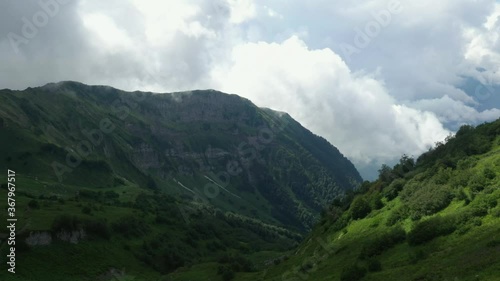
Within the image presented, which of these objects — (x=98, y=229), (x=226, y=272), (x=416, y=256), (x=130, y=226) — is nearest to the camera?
(x=416, y=256)

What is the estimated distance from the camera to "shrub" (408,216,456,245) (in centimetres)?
3931

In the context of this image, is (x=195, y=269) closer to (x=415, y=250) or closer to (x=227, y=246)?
(x=415, y=250)

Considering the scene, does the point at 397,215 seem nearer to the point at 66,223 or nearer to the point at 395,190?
the point at 395,190

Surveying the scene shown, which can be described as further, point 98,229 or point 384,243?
point 98,229

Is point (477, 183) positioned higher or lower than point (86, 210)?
lower

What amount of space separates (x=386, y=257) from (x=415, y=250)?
431cm

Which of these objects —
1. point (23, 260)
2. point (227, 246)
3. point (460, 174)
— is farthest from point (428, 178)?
point (227, 246)

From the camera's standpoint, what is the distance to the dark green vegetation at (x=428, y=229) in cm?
3170

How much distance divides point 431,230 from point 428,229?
1.30ft

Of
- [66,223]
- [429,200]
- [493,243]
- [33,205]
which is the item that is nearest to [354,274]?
[493,243]

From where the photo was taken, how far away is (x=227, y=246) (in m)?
195

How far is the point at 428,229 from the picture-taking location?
4066cm

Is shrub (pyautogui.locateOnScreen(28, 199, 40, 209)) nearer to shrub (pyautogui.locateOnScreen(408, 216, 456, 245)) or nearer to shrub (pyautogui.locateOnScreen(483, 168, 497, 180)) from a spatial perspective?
shrub (pyautogui.locateOnScreen(408, 216, 456, 245))

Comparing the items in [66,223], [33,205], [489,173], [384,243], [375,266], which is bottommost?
[375,266]
